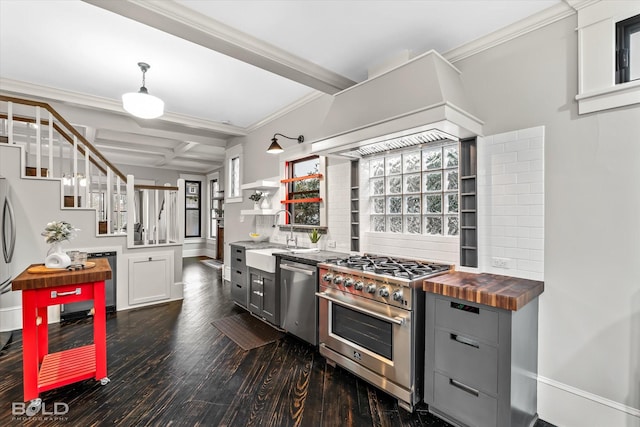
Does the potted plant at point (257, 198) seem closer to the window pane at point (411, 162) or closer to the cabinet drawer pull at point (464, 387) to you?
the window pane at point (411, 162)

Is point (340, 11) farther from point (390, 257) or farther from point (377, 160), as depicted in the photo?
point (390, 257)

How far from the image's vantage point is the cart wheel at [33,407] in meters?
2.08

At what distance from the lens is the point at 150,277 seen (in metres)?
4.56

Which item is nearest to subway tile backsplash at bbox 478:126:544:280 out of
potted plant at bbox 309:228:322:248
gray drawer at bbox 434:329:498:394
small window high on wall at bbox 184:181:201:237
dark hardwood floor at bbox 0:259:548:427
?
gray drawer at bbox 434:329:498:394

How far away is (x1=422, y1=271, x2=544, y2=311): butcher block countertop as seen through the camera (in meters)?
1.75

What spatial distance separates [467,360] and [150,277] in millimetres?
4422

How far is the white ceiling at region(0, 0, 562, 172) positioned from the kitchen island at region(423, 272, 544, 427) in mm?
1982

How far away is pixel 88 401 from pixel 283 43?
3263 mm

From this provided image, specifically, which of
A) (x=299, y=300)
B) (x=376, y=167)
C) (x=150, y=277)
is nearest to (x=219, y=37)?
(x=376, y=167)

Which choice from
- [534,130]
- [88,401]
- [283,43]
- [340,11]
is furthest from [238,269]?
[534,130]

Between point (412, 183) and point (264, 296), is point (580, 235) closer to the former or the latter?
point (412, 183)

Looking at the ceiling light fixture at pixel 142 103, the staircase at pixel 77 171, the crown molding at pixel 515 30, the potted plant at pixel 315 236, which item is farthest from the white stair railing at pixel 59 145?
the crown molding at pixel 515 30

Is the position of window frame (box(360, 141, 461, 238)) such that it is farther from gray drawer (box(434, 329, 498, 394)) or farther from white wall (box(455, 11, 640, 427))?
gray drawer (box(434, 329, 498, 394))

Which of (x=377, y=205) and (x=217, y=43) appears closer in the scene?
(x=217, y=43)
